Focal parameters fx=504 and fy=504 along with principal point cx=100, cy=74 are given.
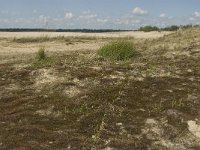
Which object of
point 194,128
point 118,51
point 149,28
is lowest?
point 149,28

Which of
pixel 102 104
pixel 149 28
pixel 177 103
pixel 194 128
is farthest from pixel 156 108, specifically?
Answer: pixel 149 28

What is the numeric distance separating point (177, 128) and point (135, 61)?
698 centimetres

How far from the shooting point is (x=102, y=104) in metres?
15.4

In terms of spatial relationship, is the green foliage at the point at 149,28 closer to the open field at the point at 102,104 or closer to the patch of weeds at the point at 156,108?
the open field at the point at 102,104

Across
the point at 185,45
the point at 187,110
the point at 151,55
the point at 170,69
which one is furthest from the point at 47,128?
the point at 185,45

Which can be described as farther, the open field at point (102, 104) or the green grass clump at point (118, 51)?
the green grass clump at point (118, 51)

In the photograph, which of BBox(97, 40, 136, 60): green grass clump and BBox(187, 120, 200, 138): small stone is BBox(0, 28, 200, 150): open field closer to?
BBox(187, 120, 200, 138): small stone

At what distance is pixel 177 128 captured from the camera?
14.3m

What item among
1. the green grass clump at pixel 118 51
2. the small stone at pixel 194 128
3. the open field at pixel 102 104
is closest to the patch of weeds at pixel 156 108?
the open field at pixel 102 104

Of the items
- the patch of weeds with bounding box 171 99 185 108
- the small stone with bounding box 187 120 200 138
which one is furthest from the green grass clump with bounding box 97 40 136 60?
the small stone with bounding box 187 120 200 138

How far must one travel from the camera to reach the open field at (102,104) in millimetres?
13391

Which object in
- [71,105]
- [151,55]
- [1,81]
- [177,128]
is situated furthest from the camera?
[151,55]

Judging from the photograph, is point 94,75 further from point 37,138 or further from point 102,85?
point 37,138

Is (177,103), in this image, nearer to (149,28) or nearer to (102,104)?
(102,104)
